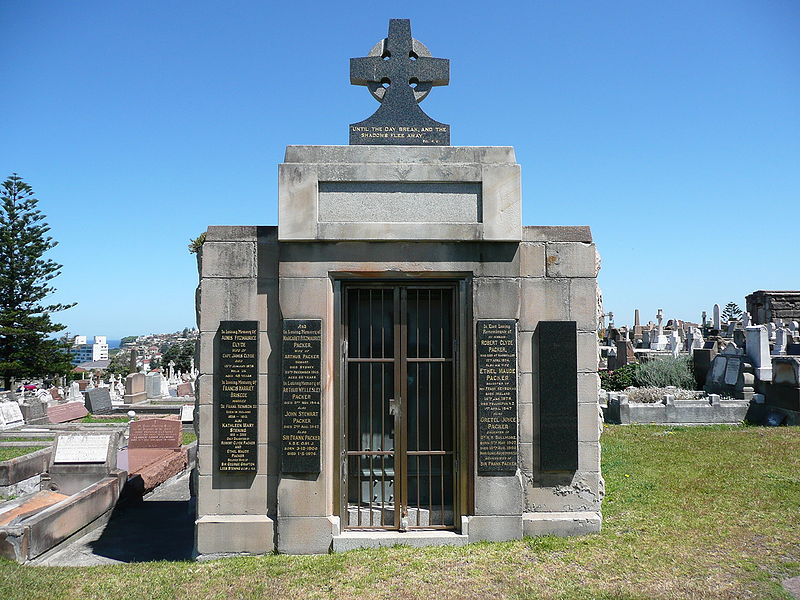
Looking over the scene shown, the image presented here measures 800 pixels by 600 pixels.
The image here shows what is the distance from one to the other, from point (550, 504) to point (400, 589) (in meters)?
2.04

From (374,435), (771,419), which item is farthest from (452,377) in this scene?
(771,419)

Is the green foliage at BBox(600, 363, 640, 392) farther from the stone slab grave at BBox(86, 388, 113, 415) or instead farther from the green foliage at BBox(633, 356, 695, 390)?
the stone slab grave at BBox(86, 388, 113, 415)

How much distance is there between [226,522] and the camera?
6148mm

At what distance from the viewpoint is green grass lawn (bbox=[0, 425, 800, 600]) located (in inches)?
199

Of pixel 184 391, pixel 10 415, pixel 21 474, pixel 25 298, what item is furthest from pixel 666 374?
pixel 25 298

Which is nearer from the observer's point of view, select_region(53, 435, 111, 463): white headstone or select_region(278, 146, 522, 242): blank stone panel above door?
select_region(278, 146, 522, 242): blank stone panel above door

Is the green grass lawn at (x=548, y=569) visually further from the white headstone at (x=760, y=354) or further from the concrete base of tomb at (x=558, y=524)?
the white headstone at (x=760, y=354)

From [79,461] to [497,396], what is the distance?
6831 millimetres

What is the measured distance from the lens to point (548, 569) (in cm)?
545

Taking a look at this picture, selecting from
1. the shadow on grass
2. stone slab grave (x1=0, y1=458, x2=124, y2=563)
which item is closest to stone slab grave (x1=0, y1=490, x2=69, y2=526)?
stone slab grave (x1=0, y1=458, x2=124, y2=563)

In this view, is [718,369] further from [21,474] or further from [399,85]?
[21,474]

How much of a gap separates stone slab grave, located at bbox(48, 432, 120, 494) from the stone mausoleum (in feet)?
13.1

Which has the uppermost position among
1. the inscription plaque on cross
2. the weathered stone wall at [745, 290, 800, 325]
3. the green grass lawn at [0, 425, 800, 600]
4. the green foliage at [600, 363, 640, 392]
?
the inscription plaque on cross

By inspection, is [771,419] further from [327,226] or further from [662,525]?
[327,226]
